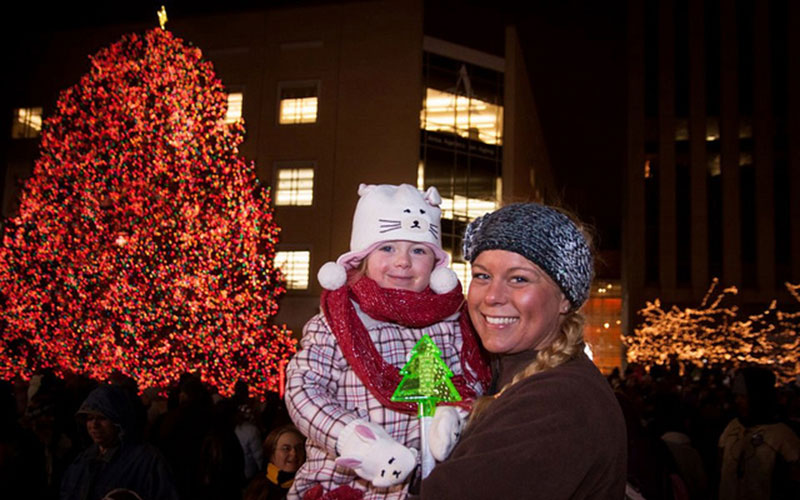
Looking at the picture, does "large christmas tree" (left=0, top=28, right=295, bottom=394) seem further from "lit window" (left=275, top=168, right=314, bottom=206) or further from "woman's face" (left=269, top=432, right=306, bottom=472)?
"woman's face" (left=269, top=432, right=306, bottom=472)

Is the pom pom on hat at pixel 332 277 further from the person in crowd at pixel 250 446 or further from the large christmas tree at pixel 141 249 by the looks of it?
the large christmas tree at pixel 141 249

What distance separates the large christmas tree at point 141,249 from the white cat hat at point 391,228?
13215mm

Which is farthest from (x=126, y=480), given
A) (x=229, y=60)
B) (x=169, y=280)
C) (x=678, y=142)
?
(x=678, y=142)

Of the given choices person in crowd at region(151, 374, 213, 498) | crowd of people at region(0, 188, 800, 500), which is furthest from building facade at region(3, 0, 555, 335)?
crowd of people at region(0, 188, 800, 500)

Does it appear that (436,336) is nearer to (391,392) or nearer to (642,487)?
(391,392)

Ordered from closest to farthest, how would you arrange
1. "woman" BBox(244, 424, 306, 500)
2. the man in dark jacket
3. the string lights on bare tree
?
the man in dark jacket
"woman" BBox(244, 424, 306, 500)
the string lights on bare tree

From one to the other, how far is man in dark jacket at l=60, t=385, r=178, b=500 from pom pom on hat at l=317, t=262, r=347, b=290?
2.82 meters

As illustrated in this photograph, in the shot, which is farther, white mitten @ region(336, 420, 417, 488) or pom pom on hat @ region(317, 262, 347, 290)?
pom pom on hat @ region(317, 262, 347, 290)

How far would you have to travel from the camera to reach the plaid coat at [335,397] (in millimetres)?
2742

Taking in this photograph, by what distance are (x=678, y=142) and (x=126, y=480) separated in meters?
39.2

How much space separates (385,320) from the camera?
317cm

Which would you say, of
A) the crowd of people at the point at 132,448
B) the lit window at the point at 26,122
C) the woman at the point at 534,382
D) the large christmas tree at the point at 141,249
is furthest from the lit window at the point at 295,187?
the woman at the point at 534,382

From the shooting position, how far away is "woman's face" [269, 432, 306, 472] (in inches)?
230

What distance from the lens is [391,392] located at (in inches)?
114
